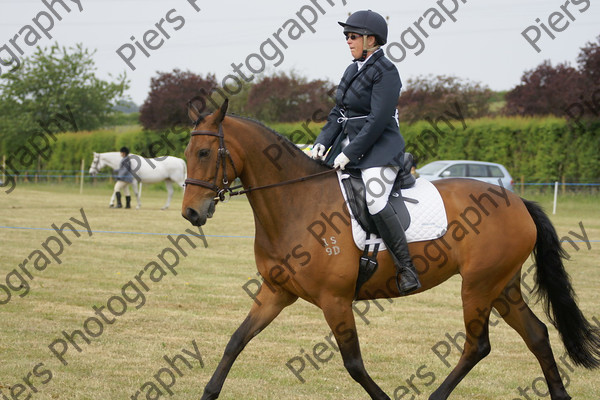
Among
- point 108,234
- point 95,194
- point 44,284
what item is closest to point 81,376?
point 44,284

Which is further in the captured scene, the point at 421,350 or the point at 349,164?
the point at 421,350

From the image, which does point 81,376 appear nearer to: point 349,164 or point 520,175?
point 349,164

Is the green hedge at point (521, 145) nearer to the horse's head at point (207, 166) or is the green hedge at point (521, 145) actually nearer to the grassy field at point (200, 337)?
the grassy field at point (200, 337)

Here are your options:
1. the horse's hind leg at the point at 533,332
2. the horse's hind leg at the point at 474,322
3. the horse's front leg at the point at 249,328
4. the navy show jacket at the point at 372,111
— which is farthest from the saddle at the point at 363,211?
the horse's hind leg at the point at 533,332

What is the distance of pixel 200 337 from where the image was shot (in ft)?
21.9

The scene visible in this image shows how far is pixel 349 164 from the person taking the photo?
475 centimetres

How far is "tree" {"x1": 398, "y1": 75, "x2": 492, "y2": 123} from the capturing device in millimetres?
38250

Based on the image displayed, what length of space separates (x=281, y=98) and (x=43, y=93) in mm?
15938

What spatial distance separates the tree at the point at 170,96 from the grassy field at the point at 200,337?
94.4ft

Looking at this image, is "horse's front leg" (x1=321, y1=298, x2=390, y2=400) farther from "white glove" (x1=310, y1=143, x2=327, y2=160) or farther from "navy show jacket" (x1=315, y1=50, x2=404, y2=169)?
"white glove" (x1=310, y1=143, x2=327, y2=160)

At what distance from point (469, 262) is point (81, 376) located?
10.2ft

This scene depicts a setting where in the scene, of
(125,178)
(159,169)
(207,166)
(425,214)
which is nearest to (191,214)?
(207,166)

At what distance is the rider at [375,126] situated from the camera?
4.59m

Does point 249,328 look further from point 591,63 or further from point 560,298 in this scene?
point 591,63
